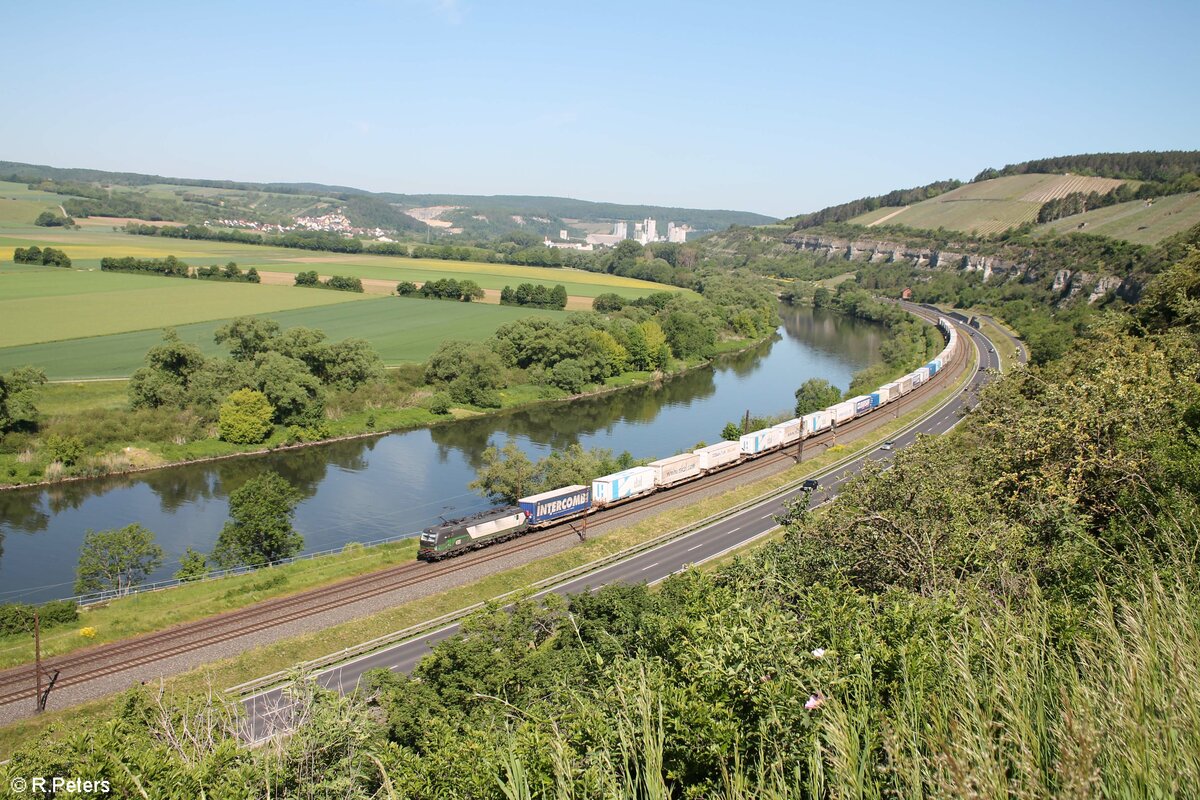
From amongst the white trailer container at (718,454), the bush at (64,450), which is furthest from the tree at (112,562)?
the white trailer container at (718,454)

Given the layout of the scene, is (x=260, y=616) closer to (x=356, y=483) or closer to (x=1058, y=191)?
(x=356, y=483)

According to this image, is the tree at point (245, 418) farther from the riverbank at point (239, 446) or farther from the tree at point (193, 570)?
the tree at point (193, 570)

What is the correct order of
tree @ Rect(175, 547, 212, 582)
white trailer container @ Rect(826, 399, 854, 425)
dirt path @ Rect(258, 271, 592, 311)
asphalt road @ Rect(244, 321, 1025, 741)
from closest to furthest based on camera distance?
asphalt road @ Rect(244, 321, 1025, 741) < tree @ Rect(175, 547, 212, 582) < white trailer container @ Rect(826, 399, 854, 425) < dirt path @ Rect(258, 271, 592, 311)

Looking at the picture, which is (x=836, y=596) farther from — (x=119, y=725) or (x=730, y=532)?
(x=730, y=532)

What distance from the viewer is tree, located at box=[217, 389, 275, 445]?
5078 cm

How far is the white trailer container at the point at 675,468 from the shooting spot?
4240cm

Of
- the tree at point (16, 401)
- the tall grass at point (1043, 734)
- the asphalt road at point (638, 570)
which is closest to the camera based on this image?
the tall grass at point (1043, 734)

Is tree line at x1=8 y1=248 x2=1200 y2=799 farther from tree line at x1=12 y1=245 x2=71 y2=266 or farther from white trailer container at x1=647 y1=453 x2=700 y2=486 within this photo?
tree line at x1=12 y1=245 x2=71 y2=266

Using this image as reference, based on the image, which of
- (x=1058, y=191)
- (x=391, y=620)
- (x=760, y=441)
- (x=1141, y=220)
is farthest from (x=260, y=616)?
(x=1058, y=191)

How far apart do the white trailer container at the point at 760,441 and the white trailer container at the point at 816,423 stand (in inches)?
106

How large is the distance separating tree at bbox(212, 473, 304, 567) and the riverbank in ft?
57.3

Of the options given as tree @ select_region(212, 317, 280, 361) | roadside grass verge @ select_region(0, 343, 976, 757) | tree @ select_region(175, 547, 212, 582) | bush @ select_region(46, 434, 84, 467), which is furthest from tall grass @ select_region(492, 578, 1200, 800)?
tree @ select_region(212, 317, 280, 361)

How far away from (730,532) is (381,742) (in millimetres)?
25135

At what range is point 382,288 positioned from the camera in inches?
4564
